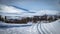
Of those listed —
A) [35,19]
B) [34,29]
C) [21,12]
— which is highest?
[21,12]

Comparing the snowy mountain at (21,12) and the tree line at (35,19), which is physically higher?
the snowy mountain at (21,12)

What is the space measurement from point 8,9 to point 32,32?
1.53 feet

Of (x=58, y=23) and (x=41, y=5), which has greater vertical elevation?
(x=41, y=5)

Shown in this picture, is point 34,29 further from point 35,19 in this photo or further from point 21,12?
point 21,12

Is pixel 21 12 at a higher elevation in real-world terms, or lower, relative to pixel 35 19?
higher

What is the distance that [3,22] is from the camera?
4.06 ft

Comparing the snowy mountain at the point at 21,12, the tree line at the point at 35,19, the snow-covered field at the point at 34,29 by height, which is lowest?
the snow-covered field at the point at 34,29

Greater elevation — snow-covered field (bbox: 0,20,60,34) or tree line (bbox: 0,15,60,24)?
tree line (bbox: 0,15,60,24)

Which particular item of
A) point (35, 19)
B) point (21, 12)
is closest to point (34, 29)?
point (35, 19)

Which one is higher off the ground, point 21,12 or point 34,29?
point 21,12

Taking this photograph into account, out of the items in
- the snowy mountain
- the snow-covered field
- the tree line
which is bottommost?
the snow-covered field

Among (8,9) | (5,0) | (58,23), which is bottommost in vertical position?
(58,23)

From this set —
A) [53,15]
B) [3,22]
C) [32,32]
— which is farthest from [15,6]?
[53,15]

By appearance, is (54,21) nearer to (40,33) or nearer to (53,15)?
(53,15)
